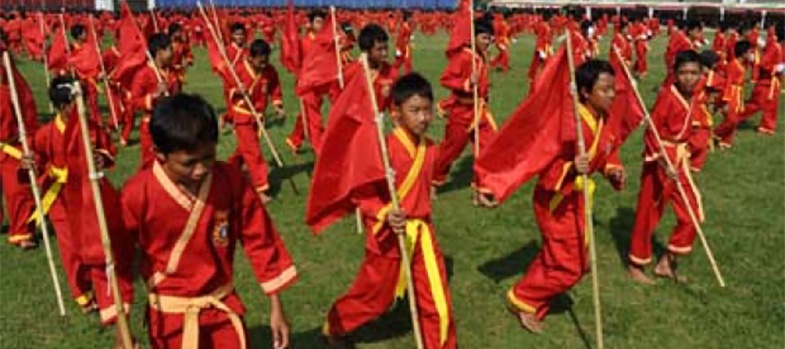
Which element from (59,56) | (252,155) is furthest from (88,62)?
(252,155)

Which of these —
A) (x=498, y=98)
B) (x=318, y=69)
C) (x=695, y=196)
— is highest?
(x=318, y=69)

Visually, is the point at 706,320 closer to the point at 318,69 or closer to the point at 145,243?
the point at 145,243

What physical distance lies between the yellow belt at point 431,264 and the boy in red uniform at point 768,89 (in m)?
10.8

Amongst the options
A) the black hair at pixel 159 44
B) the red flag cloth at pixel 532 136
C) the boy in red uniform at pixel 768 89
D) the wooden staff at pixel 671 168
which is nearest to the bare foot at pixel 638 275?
the wooden staff at pixel 671 168

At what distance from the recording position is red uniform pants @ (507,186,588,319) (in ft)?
19.5

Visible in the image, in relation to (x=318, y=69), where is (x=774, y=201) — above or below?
below

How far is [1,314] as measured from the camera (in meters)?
6.64

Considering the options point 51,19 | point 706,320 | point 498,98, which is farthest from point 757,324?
point 51,19

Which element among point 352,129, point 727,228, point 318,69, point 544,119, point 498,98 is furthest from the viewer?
point 498,98

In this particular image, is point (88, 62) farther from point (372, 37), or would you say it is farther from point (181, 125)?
point (181, 125)

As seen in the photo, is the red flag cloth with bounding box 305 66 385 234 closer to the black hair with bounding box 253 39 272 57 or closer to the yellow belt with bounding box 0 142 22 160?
the yellow belt with bounding box 0 142 22 160

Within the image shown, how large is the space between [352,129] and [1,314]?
11.3 ft

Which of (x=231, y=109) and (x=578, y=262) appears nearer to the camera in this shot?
(x=578, y=262)

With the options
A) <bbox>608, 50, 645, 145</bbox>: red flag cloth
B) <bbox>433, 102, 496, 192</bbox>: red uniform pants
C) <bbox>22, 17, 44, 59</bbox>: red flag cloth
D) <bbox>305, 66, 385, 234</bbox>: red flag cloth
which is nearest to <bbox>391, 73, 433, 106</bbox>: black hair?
<bbox>305, 66, 385, 234</bbox>: red flag cloth
